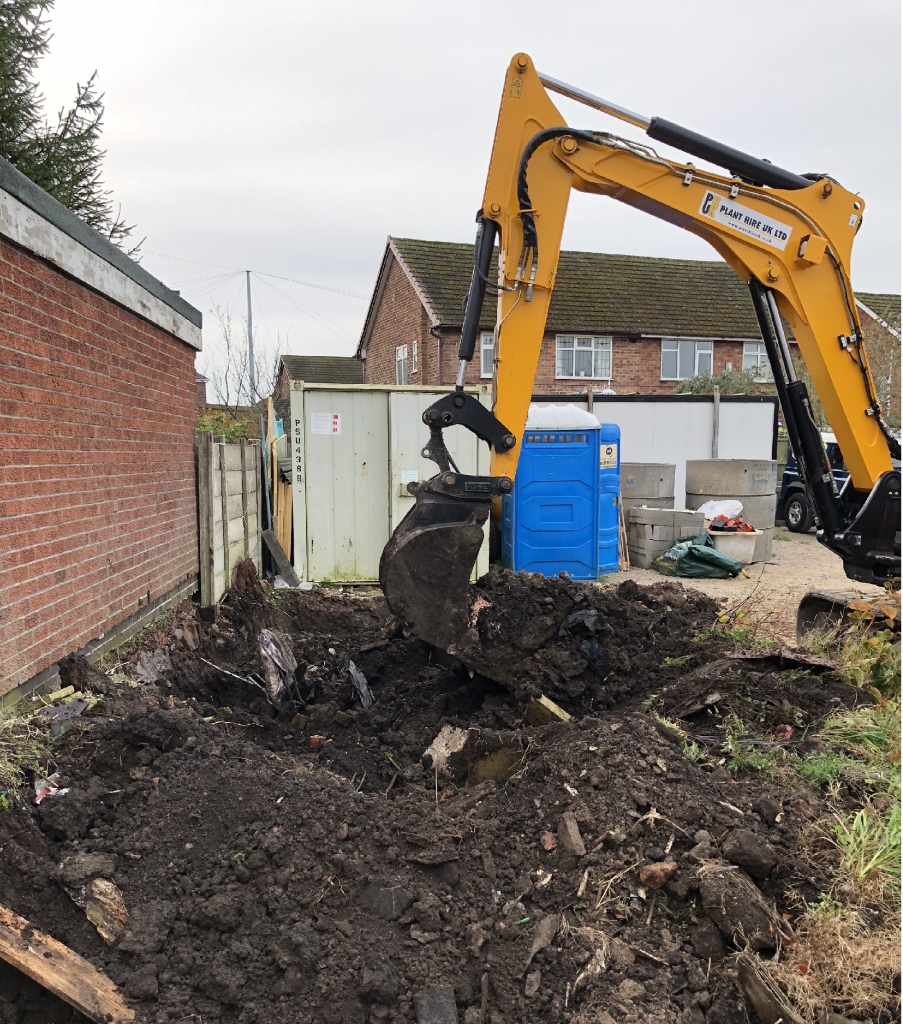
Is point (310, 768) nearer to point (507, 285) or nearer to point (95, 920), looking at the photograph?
point (95, 920)

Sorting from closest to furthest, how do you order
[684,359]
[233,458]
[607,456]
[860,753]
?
1. [860,753]
2. [233,458]
3. [607,456]
4. [684,359]

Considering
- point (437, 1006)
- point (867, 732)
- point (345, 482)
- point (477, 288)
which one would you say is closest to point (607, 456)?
point (345, 482)

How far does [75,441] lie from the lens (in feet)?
14.9

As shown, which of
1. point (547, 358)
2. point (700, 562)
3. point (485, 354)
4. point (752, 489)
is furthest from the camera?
point (547, 358)

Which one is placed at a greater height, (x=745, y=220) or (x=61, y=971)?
(x=745, y=220)

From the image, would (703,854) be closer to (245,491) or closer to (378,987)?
(378,987)

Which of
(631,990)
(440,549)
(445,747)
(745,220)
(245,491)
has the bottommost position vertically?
(631,990)

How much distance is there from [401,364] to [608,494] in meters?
16.1

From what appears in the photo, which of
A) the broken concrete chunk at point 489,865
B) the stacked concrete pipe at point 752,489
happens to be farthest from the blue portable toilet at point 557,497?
the broken concrete chunk at point 489,865

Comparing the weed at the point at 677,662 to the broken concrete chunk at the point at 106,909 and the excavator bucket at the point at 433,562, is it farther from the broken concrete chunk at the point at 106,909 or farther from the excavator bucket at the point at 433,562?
the broken concrete chunk at the point at 106,909

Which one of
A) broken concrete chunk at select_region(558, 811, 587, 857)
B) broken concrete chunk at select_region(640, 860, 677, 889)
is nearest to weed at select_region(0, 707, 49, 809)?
broken concrete chunk at select_region(558, 811, 587, 857)

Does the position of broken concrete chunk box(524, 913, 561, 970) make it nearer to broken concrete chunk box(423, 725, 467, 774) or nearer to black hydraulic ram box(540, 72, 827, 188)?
broken concrete chunk box(423, 725, 467, 774)

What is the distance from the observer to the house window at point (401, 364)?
25.1 m

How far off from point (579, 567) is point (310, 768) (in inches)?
282
